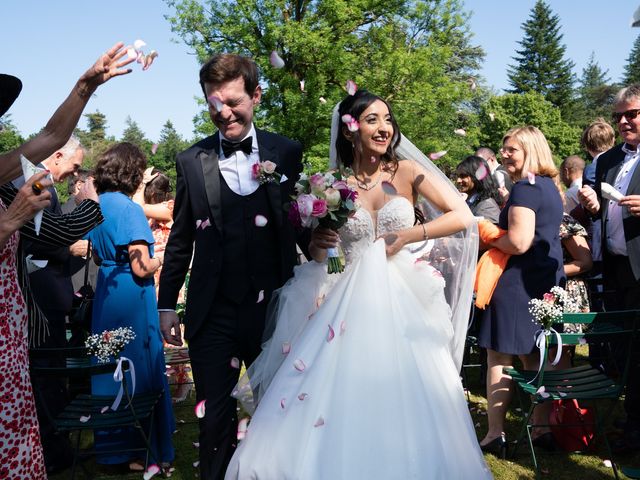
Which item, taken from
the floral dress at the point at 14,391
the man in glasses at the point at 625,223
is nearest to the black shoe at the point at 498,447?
the man in glasses at the point at 625,223

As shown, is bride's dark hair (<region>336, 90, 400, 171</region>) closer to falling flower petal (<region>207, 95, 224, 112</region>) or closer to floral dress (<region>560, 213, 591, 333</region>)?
falling flower petal (<region>207, 95, 224, 112</region>)

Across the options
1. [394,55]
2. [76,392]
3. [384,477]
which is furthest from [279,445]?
[394,55]

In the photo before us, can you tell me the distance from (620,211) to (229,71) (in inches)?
138

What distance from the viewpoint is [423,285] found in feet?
11.9

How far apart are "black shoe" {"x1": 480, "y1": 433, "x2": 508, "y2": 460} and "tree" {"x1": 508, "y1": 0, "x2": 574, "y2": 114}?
211 feet

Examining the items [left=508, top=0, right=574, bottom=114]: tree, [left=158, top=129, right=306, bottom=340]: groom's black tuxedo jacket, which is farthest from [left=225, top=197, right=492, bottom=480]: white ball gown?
[left=508, top=0, right=574, bottom=114]: tree

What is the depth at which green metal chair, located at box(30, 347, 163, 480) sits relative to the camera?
154 inches

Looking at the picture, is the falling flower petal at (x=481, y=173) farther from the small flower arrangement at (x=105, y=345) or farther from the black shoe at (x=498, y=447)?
the small flower arrangement at (x=105, y=345)

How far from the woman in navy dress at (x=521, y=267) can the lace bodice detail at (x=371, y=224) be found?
4.59ft

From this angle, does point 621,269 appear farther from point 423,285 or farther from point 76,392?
point 76,392

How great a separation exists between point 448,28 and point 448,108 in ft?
10.5

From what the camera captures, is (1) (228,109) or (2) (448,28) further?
(2) (448,28)

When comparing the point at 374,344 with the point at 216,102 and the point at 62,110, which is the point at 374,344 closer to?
the point at 216,102

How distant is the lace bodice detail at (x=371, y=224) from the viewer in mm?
3756
